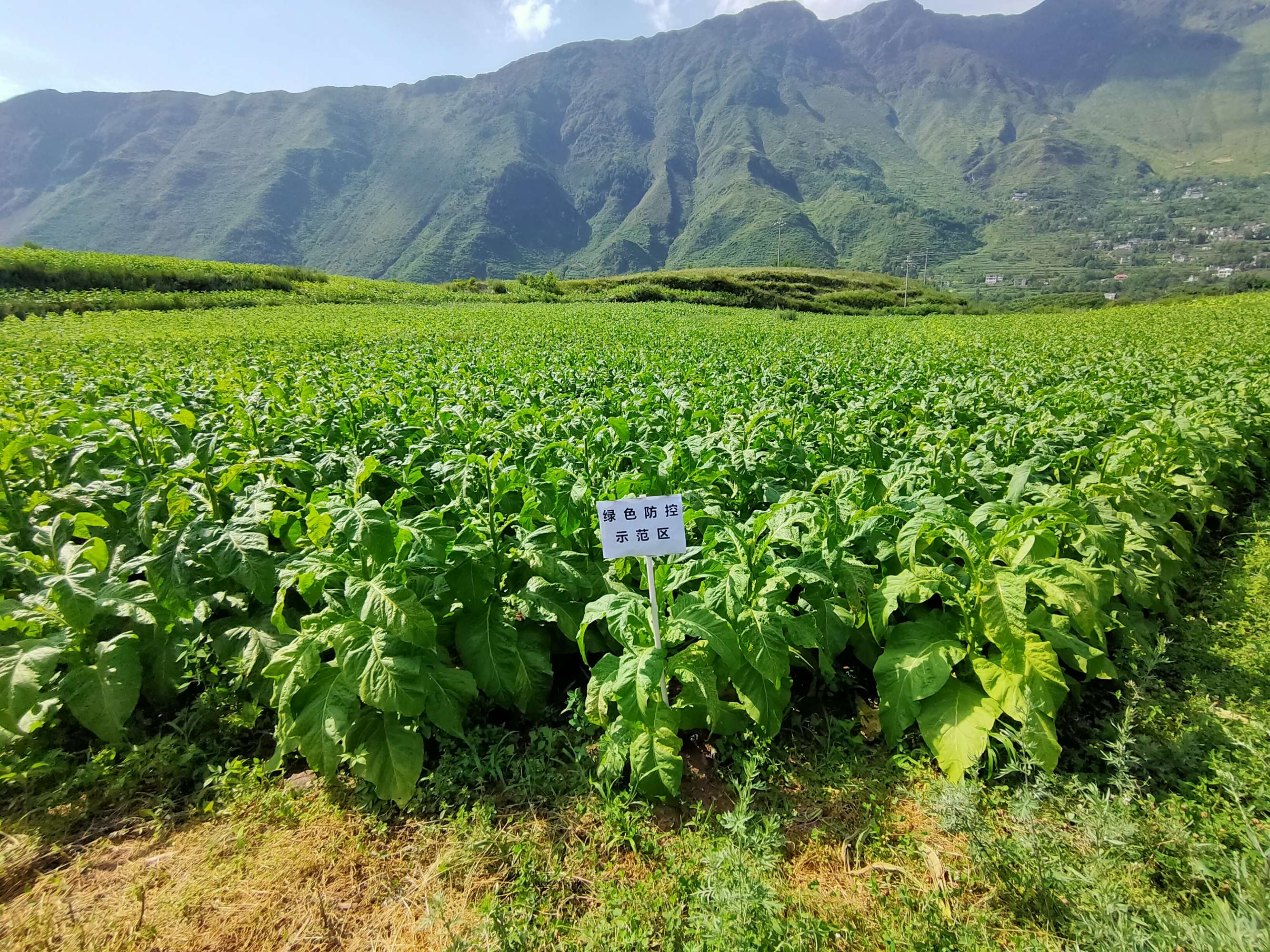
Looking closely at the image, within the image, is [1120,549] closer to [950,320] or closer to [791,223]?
[950,320]

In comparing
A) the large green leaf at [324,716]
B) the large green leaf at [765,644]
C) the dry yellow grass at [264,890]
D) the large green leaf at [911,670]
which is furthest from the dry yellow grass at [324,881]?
the large green leaf at [765,644]

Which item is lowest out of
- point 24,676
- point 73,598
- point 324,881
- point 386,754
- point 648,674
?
point 324,881

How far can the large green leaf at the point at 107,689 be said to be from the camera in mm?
2947

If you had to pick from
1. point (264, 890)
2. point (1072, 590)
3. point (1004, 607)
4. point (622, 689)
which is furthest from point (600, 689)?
point (1072, 590)

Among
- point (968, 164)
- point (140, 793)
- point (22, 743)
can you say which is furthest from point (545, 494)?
point (968, 164)

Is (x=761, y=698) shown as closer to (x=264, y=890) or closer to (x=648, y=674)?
(x=648, y=674)

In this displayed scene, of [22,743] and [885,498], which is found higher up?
[885,498]

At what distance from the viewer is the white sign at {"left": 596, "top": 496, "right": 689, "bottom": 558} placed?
2.86 metres

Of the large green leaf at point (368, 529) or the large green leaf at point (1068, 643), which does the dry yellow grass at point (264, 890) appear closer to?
the large green leaf at point (368, 529)

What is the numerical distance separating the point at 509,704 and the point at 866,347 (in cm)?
1648

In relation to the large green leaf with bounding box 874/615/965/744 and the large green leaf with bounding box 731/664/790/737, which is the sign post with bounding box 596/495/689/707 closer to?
the large green leaf with bounding box 731/664/790/737

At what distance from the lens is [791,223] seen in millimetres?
140625

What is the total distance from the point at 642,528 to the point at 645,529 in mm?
19

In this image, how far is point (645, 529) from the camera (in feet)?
9.45
